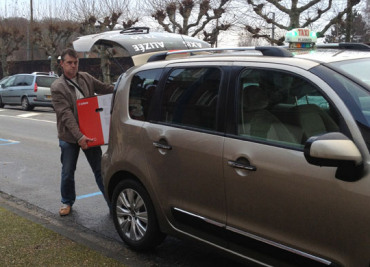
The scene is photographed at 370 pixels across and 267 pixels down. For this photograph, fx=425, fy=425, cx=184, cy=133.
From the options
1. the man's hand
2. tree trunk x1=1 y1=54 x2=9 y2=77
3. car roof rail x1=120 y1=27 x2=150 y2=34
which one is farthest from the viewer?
tree trunk x1=1 y1=54 x2=9 y2=77

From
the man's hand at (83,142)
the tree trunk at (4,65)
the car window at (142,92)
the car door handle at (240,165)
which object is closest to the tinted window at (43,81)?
the man's hand at (83,142)

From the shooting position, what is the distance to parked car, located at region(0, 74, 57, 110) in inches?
724

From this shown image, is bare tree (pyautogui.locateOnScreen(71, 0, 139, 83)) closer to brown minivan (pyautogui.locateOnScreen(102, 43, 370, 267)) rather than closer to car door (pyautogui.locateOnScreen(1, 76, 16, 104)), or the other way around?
car door (pyautogui.locateOnScreen(1, 76, 16, 104))

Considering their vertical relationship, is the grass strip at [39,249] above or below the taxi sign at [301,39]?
below

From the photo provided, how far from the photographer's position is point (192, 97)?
3193 mm

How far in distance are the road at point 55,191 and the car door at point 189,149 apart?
1.04ft

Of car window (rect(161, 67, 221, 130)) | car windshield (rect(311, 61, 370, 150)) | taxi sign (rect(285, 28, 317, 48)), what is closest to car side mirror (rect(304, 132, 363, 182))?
car windshield (rect(311, 61, 370, 150))

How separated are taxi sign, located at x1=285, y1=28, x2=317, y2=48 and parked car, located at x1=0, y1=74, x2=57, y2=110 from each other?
1619cm

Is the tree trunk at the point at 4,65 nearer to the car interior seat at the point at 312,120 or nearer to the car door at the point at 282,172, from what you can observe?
the car door at the point at 282,172

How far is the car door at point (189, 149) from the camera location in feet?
9.49

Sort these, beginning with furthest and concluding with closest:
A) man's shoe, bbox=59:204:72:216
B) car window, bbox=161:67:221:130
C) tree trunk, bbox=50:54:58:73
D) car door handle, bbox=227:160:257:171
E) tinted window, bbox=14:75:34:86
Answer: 1. tree trunk, bbox=50:54:58:73
2. tinted window, bbox=14:75:34:86
3. man's shoe, bbox=59:204:72:216
4. car window, bbox=161:67:221:130
5. car door handle, bbox=227:160:257:171

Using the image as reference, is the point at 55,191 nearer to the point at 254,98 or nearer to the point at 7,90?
the point at 254,98

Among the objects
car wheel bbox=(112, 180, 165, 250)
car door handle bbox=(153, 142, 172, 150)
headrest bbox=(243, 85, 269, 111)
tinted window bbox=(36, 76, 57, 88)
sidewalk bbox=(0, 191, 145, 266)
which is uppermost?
tinted window bbox=(36, 76, 57, 88)

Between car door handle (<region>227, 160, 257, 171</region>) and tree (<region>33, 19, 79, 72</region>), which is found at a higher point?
tree (<region>33, 19, 79, 72</region>)
